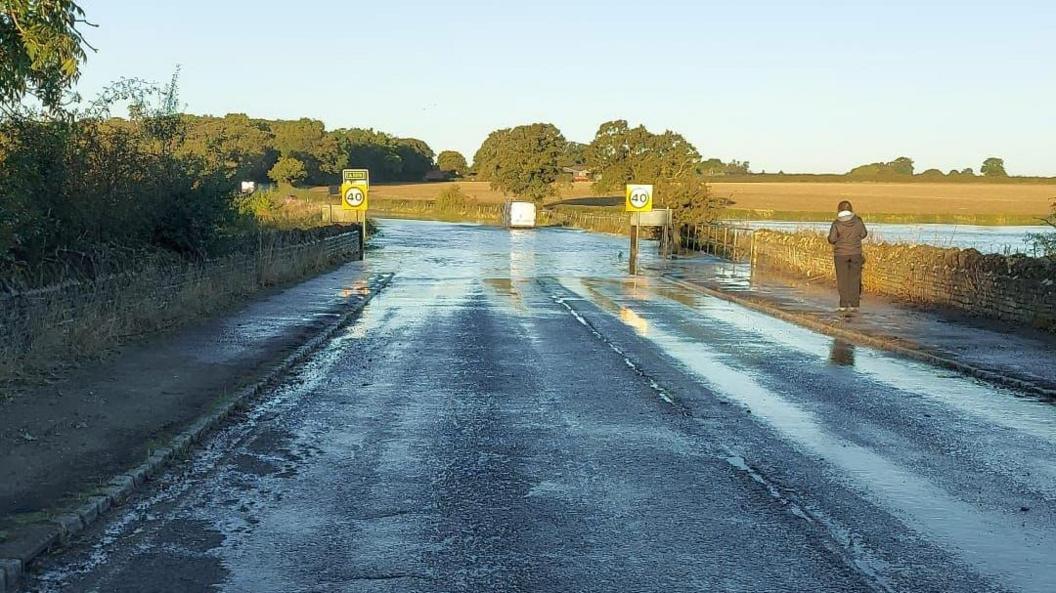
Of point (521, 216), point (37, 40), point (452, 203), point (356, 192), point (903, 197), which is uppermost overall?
point (37, 40)

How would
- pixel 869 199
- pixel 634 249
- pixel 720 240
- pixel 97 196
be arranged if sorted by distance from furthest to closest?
pixel 869 199
pixel 720 240
pixel 634 249
pixel 97 196

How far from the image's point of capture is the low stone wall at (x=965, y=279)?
17484mm

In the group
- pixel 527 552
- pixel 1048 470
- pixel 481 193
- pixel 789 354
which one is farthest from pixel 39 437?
pixel 481 193

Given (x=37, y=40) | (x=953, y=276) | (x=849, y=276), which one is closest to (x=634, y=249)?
(x=849, y=276)

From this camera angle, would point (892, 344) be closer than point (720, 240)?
Yes

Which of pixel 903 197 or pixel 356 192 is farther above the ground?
pixel 356 192

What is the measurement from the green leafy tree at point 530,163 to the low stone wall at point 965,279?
9261 cm

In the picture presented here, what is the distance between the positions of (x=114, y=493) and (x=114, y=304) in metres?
8.08

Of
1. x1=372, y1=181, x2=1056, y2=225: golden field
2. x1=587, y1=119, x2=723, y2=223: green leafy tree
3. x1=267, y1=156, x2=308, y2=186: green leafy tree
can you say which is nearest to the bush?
x1=372, y1=181, x2=1056, y2=225: golden field

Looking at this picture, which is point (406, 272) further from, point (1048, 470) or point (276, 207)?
point (1048, 470)

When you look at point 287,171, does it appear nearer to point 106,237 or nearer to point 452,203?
point 452,203

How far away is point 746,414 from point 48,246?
964cm

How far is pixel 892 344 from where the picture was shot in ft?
52.4

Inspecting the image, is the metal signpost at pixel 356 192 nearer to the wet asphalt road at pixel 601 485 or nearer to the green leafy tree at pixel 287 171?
the wet asphalt road at pixel 601 485
